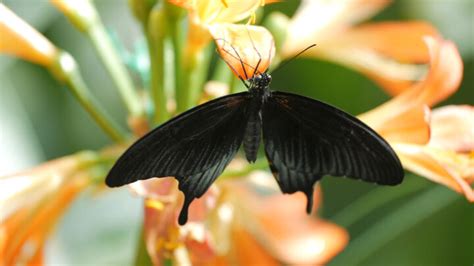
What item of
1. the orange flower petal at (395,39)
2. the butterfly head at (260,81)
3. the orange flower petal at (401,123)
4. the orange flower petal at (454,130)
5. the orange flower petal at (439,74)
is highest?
the butterfly head at (260,81)

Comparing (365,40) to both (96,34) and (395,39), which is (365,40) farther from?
(96,34)

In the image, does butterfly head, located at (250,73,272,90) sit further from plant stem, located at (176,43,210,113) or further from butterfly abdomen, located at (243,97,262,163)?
plant stem, located at (176,43,210,113)

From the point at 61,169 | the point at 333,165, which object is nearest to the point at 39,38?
the point at 61,169

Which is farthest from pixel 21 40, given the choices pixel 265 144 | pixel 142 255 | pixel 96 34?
pixel 265 144

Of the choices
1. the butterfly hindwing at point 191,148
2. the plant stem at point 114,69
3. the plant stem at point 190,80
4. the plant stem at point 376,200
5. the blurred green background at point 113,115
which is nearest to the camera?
the butterfly hindwing at point 191,148

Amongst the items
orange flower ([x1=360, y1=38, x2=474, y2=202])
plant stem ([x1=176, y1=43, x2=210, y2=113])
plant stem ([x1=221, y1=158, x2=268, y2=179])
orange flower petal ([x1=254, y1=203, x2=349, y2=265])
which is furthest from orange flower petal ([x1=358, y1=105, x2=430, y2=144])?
orange flower petal ([x1=254, y1=203, x2=349, y2=265])

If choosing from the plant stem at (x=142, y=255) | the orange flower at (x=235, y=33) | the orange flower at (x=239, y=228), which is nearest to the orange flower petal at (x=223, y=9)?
the orange flower at (x=235, y=33)

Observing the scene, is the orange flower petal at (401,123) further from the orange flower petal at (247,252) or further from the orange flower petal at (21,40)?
the orange flower petal at (21,40)
